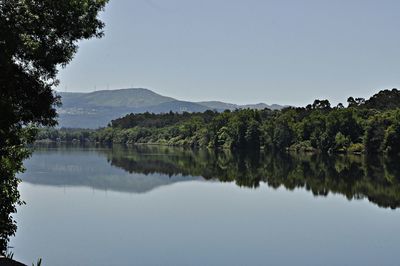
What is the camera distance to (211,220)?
3198 centimetres

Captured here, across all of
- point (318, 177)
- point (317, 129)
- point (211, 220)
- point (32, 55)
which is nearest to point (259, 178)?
point (318, 177)

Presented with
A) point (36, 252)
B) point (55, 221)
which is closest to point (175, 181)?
point (55, 221)

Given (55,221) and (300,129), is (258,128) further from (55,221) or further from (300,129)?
(55,221)

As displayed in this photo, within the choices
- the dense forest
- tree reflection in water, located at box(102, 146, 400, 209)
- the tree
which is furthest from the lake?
the dense forest

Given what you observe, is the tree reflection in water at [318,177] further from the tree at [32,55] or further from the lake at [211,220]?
→ the tree at [32,55]

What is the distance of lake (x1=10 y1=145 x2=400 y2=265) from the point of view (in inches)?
905

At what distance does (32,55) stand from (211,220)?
835 inches

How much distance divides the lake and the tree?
8.82 m

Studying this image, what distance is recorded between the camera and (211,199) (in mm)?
42281

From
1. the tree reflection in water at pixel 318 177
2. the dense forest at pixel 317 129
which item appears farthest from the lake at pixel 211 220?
the dense forest at pixel 317 129

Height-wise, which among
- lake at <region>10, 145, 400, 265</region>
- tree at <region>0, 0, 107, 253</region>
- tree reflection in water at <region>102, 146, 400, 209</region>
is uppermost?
tree at <region>0, 0, 107, 253</region>

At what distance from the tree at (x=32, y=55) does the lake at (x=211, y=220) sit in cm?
882

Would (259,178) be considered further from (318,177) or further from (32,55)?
(32,55)

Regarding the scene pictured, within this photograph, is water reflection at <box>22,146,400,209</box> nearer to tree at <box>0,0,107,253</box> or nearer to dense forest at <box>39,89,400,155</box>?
tree at <box>0,0,107,253</box>
